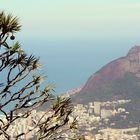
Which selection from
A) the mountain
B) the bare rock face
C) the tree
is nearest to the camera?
the tree

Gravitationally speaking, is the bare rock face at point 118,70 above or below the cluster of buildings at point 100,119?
above

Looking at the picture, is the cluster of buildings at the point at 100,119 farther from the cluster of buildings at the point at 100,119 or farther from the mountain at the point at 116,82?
the mountain at the point at 116,82

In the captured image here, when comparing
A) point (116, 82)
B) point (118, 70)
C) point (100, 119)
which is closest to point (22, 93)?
point (100, 119)

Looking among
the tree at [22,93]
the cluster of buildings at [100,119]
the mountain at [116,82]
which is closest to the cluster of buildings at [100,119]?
the cluster of buildings at [100,119]

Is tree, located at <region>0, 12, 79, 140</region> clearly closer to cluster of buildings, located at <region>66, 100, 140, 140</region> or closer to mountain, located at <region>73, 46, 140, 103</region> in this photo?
cluster of buildings, located at <region>66, 100, 140, 140</region>

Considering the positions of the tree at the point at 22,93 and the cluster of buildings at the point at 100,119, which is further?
the cluster of buildings at the point at 100,119

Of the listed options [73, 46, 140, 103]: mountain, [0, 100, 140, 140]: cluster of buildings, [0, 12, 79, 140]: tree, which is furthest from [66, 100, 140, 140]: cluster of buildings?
[0, 12, 79, 140]: tree

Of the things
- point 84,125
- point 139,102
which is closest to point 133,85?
point 139,102

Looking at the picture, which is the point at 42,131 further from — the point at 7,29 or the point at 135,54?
the point at 135,54
